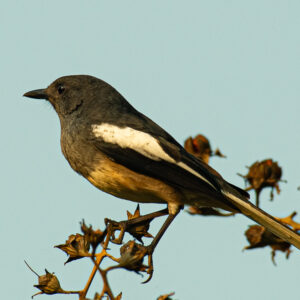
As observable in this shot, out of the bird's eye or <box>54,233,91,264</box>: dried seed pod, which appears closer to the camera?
<box>54,233,91,264</box>: dried seed pod

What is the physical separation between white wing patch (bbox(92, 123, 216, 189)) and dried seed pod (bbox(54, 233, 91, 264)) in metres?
2.25

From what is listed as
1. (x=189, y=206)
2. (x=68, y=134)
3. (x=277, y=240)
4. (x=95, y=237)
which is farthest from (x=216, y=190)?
(x=95, y=237)

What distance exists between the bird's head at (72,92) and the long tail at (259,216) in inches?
88.8

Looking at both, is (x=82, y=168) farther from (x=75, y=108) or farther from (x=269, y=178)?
(x=269, y=178)

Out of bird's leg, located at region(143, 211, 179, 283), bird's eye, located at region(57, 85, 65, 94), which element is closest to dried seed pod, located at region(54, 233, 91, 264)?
bird's leg, located at region(143, 211, 179, 283)

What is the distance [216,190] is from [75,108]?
2.29m

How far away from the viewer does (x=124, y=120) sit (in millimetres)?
7469

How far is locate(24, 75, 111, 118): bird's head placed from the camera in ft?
26.3

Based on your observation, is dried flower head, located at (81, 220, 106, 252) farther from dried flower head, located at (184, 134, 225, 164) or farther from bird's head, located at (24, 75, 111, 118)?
bird's head, located at (24, 75, 111, 118)

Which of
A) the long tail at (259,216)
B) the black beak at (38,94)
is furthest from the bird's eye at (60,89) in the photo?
the long tail at (259,216)

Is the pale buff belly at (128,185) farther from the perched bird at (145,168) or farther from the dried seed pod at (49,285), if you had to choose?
the dried seed pod at (49,285)

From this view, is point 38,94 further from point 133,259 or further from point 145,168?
point 133,259

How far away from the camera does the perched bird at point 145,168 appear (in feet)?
22.9

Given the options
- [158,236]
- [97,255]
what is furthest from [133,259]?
[158,236]
